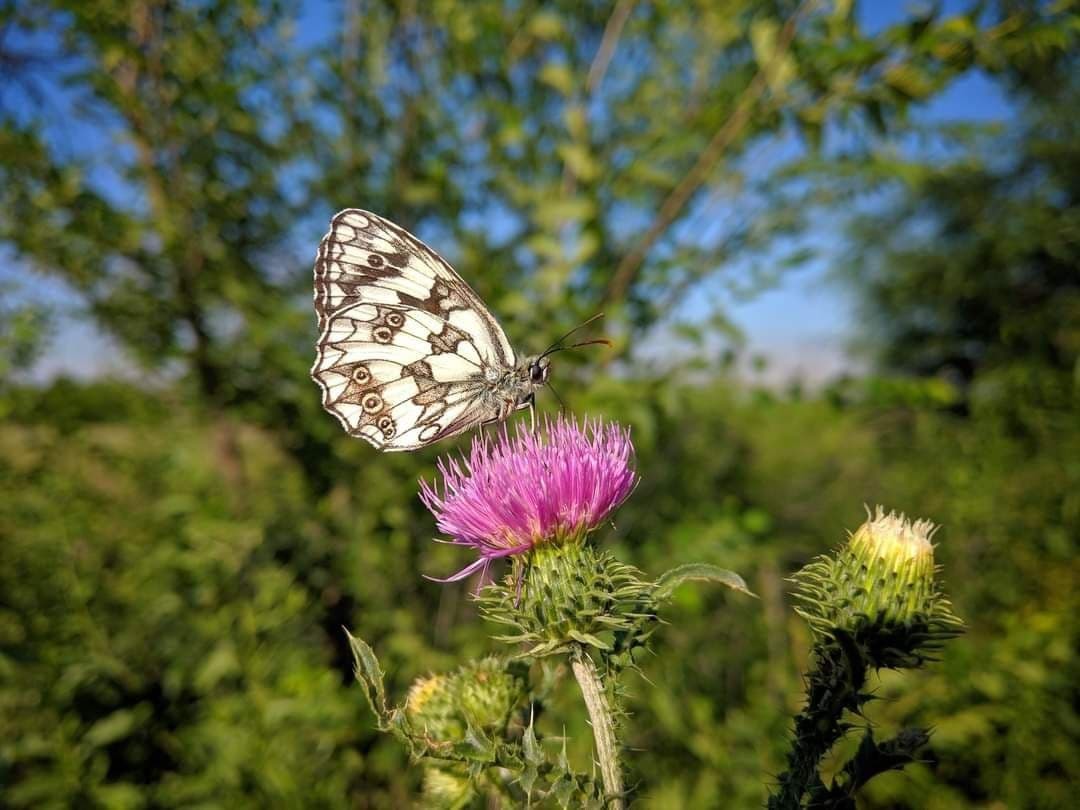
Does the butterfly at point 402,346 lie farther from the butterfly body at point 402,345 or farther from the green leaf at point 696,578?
the green leaf at point 696,578

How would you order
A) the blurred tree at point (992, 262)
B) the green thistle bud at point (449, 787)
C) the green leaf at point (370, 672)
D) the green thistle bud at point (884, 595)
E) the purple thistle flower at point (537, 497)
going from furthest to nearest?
the blurred tree at point (992, 262) < the purple thistle flower at point (537, 497) < the green thistle bud at point (449, 787) < the green thistle bud at point (884, 595) < the green leaf at point (370, 672)

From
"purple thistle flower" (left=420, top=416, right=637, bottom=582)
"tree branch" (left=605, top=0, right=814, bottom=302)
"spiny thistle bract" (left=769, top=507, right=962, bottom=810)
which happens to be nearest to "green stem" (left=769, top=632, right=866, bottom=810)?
"spiny thistle bract" (left=769, top=507, right=962, bottom=810)

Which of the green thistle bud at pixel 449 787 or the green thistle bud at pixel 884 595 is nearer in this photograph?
the green thistle bud at pixel 884 595

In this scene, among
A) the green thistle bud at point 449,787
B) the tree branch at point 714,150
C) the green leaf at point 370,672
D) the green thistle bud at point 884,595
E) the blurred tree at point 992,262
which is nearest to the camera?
the green leaf at point 370,672

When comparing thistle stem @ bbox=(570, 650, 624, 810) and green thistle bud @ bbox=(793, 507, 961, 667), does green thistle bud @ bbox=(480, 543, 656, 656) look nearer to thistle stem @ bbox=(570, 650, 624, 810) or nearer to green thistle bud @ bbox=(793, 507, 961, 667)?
thistle stem @ bbox=(570, 650, 624, 810)

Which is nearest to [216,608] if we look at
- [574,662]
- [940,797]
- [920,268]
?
[574,662]

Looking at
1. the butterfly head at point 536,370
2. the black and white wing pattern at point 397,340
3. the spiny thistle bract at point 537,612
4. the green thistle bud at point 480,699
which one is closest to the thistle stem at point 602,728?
the spiny thistle bract at point 537,612
